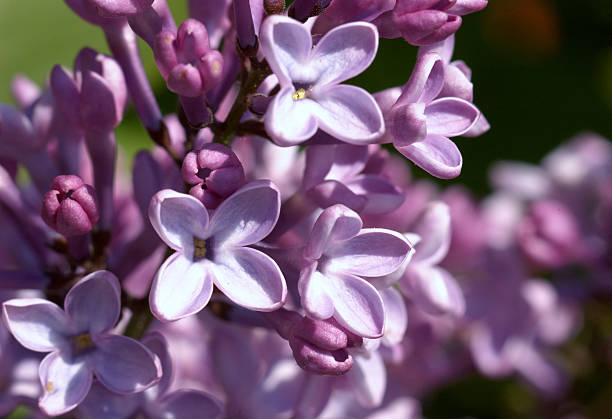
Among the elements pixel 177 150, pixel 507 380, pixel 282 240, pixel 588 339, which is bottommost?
pixel 507 380

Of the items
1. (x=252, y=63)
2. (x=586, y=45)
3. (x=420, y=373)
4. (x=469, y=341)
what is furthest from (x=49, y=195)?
(x=586, y=45)

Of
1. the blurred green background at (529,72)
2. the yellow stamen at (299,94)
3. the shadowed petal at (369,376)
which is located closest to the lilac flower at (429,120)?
the yellow stamen at (299,94)

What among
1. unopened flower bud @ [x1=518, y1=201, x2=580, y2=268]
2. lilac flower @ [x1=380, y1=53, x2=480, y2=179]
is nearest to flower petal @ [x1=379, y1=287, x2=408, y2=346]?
lilac flower @ [x1=380, y1=53, x2=480, y2=179]

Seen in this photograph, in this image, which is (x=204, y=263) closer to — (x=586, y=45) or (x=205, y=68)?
(x=205, y=68)

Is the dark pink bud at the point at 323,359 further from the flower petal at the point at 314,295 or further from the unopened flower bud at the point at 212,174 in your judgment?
the unopened flower bud at the point at 212,174

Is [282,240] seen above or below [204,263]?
below

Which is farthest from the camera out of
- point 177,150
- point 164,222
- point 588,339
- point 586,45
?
point 586,45

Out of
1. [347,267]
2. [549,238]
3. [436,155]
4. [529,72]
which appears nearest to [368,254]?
[347,267]

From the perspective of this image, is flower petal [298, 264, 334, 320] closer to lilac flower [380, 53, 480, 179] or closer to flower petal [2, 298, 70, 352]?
lilac flower [380, 53, 480, 179]
